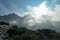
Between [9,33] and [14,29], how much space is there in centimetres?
160

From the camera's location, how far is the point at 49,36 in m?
27.3

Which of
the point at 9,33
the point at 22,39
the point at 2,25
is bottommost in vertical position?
the point at 22,39

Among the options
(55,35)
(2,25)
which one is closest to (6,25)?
(2,25)

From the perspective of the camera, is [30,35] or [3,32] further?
[3,32]

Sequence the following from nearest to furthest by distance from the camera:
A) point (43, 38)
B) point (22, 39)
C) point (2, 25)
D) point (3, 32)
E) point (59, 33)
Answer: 1. point (22, 39)
2. point (43, 38)
3. point (59, 33)
4. point (3, 32)
5. point (2, 25)

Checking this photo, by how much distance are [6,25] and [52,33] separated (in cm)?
1167

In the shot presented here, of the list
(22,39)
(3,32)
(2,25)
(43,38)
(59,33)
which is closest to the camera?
(22,39)

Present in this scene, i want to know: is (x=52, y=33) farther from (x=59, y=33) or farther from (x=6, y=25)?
(x=6, y=25)

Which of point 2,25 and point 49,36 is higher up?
point 2,25

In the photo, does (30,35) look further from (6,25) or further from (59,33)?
(6,25)

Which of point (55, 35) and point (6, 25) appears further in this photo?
point (6, 25)

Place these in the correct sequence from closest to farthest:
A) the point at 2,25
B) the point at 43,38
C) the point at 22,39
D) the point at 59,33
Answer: the point at 22,39, the point at 43,38, the point at 59,33, the point at 2,25

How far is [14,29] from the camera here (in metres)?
29.9

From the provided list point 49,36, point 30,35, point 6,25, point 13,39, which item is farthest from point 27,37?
point 6,25
